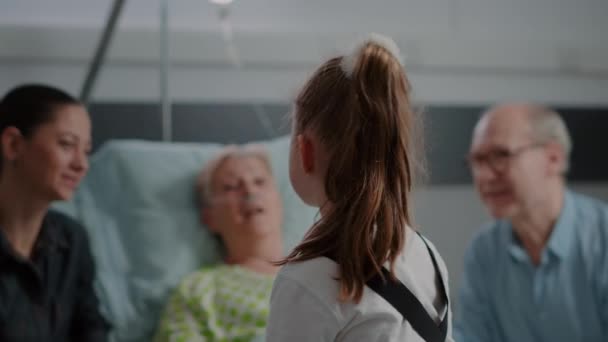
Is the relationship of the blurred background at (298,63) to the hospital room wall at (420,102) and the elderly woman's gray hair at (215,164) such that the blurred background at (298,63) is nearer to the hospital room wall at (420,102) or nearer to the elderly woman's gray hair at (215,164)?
the hospital room wall at (420,102)

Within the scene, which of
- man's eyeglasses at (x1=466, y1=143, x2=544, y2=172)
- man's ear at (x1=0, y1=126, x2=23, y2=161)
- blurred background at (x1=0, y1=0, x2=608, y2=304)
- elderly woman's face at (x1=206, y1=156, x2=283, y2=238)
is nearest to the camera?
man's ear at (x1=0, y1=126, x2=23, y2=161)

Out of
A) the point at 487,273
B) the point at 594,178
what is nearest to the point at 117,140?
the point at 487,273

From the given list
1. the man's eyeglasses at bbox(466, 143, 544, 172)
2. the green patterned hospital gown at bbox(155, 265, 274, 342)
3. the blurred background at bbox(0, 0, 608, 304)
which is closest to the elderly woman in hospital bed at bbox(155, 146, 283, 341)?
the green patterned hospital gown at bbox(155, 265, 274, 342)

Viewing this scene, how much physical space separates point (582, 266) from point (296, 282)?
4.86 ft

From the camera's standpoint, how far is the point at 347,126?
109 cm

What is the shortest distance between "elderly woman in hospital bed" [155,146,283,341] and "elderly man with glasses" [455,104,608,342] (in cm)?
65

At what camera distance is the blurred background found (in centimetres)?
254

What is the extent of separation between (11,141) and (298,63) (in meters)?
1.25

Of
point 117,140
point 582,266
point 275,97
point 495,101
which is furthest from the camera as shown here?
point 495,101

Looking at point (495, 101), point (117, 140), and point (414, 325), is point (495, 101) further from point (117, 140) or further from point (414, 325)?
point (414, 325)

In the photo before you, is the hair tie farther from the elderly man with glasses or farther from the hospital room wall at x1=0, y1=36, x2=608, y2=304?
the elderly man with glasses

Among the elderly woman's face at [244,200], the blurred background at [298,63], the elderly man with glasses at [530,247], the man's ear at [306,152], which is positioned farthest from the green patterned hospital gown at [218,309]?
the man's ear at [306,152]

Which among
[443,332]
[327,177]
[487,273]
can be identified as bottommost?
[487,273]

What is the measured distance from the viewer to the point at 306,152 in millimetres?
1137
